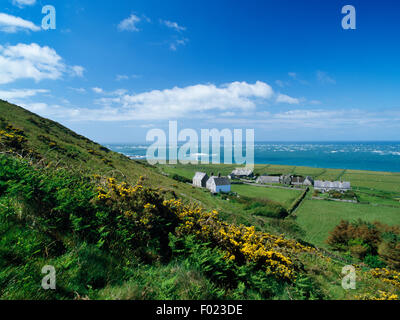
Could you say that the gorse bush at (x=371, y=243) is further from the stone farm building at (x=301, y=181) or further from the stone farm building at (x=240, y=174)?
the stone farm building at (x=240, y=174)

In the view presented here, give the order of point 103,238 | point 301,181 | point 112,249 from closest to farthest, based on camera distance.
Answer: point 112,249
point 103,238
point 301,181

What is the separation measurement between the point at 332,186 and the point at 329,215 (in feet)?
151

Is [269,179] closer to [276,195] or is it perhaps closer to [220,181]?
[276,195]

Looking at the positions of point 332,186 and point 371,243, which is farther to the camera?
point 332,186

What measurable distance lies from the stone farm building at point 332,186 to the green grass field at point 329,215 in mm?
25761

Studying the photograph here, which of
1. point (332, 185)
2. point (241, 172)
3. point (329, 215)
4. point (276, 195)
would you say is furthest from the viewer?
point (241, 172)

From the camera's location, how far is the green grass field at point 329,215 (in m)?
38.7

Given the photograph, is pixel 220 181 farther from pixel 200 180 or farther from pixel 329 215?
pixel 329 215

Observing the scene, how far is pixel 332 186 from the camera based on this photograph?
8512cm

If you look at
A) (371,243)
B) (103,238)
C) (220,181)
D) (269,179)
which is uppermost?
(103,238)

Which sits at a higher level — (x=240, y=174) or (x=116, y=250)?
(x=116, y=250)

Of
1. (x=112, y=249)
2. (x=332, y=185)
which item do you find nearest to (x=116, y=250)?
(x=112, y=249)

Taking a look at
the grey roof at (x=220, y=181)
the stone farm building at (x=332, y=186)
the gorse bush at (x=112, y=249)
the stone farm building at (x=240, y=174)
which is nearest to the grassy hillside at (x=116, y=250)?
the gorse bush at (x=112, y=249)
